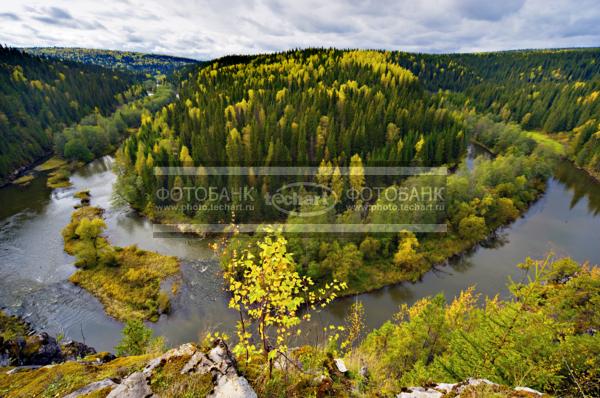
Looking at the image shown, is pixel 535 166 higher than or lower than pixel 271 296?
lower

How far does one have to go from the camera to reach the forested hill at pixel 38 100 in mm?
80413

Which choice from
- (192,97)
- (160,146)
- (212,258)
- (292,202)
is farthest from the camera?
(192,97)

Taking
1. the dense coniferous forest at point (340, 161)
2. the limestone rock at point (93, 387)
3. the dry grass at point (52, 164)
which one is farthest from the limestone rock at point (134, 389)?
the dry grass at point (52, 164)

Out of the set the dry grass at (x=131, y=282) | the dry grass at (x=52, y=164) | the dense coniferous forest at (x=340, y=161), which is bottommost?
the dry grass at (x=131, y=282)

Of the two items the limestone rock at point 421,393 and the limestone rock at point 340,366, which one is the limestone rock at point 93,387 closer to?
the limestone rock at point 340,366

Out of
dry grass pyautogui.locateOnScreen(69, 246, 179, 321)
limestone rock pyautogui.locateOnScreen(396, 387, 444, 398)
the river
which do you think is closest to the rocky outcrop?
limestone rock pyautogui.locateOnScreen(396, 387, 444, 398)

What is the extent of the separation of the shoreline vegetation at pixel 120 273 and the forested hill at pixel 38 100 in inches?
1937

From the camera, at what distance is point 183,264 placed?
144 ft

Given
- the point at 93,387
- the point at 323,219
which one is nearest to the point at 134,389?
the point at 93,387

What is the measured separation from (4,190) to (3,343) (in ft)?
212

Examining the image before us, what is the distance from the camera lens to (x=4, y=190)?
64.6m

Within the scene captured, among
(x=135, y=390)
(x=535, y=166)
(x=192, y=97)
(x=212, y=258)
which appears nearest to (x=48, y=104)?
(x=192, y=97)

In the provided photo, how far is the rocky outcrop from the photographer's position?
759cm

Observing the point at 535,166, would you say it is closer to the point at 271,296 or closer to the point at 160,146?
the point at 271,296
